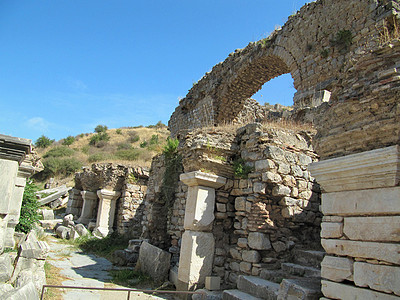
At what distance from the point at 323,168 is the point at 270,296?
Answer: 2.25 meters

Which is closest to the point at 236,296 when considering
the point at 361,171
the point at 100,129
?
the point at 361,171

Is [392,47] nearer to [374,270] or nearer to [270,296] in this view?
[374,270]

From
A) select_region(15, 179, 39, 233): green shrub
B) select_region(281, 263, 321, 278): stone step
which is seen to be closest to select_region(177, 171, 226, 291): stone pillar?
select_region(281, 263, 321, 278): stone step

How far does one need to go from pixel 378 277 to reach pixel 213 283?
3572 mm

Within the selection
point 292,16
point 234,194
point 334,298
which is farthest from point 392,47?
point 292,16

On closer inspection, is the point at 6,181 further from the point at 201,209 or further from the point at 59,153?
the point at 59,153

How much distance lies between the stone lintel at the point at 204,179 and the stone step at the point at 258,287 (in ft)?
6.08

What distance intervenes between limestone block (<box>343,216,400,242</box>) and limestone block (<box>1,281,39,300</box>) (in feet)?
12.7

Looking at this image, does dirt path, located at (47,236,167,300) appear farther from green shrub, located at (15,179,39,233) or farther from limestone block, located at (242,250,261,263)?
limestone block, located at (242,250,261,263)

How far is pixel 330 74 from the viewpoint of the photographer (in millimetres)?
9477

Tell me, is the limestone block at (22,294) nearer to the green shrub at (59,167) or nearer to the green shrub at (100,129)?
the green shrub at (59,167)

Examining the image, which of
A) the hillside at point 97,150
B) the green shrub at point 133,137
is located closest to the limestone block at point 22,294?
the hillside at point 97,150

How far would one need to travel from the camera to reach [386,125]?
3.04 m

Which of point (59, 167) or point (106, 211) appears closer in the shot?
point (106, 211)
